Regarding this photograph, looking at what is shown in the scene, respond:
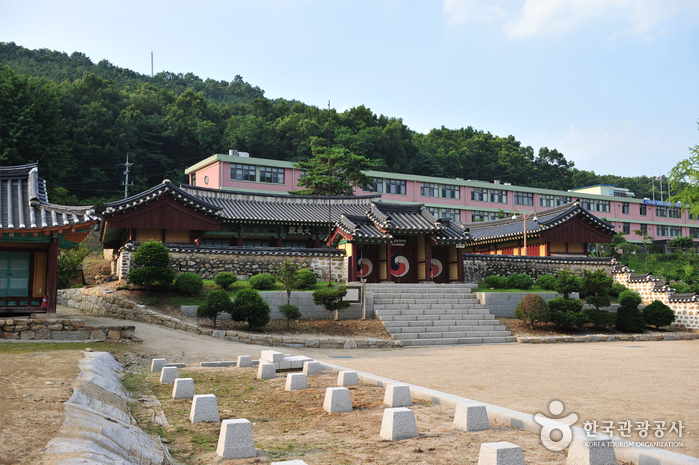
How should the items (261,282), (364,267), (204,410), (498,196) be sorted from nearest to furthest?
1. (204,410)
2. (261,282)
3. (364,267)
4. (498,196)

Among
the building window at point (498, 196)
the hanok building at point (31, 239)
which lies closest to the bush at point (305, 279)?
the hanok building at point (31, 239)

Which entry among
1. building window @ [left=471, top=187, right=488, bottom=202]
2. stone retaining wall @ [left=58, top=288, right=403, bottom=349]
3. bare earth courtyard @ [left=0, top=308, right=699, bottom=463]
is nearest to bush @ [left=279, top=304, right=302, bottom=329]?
stone retaining wall @ [left=58, top=288, right=403, bottom=349]

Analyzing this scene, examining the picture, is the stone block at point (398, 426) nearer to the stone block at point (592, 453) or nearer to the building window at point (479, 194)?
the stone block at point (592, 453)

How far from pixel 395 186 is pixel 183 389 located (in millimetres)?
45991

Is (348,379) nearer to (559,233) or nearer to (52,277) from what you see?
(52,277)

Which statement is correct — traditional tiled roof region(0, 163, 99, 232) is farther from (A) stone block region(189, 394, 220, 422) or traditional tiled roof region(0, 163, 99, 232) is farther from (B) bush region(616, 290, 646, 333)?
(B) bush region(616, 290, 646, 333)

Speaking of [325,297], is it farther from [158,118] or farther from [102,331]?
[158,118]

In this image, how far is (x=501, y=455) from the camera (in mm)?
4227

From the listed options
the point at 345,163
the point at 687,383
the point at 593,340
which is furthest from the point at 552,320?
the point at 345,163

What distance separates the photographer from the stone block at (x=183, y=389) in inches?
313

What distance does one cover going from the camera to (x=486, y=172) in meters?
75.7

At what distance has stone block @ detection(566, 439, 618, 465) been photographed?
175 inches

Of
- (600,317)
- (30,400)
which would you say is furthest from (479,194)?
(30,400)

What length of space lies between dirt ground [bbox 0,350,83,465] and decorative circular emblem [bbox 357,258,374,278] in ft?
55.3
